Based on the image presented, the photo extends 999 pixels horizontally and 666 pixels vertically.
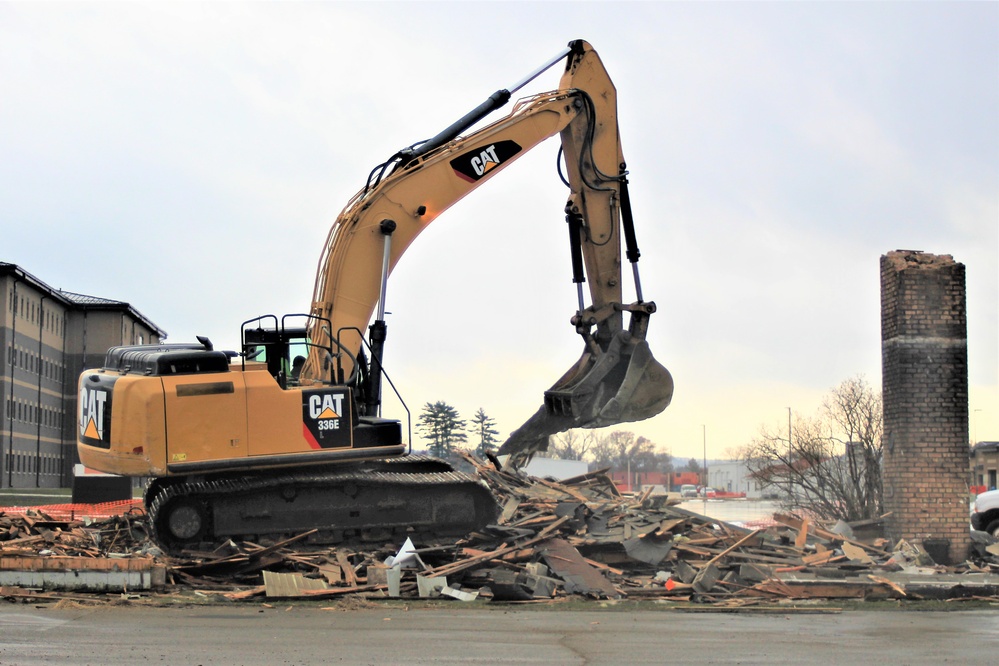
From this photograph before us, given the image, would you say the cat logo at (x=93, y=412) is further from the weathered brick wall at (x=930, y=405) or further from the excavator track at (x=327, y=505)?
the weathered brick wall at (x=930, y=405)

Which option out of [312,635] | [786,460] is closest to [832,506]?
→ [786,460]

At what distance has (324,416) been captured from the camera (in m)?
14.4

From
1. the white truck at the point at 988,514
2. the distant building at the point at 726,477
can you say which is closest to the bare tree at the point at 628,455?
the distant building at the point at 726,477

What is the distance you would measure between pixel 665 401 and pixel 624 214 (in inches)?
112

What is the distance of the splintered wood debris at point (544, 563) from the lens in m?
13.4

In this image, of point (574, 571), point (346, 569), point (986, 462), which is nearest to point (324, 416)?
point (346, 569)

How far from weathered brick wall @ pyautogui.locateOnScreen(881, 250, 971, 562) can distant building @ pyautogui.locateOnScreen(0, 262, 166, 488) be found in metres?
63.2

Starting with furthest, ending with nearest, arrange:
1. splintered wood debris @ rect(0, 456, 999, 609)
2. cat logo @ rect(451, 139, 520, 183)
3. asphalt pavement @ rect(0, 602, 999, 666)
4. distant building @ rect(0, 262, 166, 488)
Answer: distant building @ rect(0, 262, 166, 488) → cat logo @ rect(451, 139, 520, 183) → splintered wood debris @ rect(0, 456, 999, 609) → asphalt pavement @ rect(0, 602, 999, 666)

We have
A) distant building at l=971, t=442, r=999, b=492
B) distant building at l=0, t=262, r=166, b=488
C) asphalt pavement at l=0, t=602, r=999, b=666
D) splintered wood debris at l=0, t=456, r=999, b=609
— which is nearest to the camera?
asphalt pavement at l=0, t=602, r=999, b=666

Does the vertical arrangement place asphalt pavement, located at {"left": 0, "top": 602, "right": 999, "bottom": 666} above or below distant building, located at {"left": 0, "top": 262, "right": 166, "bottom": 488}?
below

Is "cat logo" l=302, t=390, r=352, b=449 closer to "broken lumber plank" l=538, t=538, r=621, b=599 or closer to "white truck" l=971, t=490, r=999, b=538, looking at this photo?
"broken lumber plank" l=538, t=538, r=621, b=599

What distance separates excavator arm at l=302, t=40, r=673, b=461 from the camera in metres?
14.9

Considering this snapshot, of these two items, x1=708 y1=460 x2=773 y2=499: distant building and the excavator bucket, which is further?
x1=708 y1=460 x2=773 y2=499: distant building

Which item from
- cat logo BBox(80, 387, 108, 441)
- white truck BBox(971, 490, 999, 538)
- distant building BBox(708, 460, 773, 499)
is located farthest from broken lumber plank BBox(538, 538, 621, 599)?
distant building BBox(708, 460, 773, 499)
